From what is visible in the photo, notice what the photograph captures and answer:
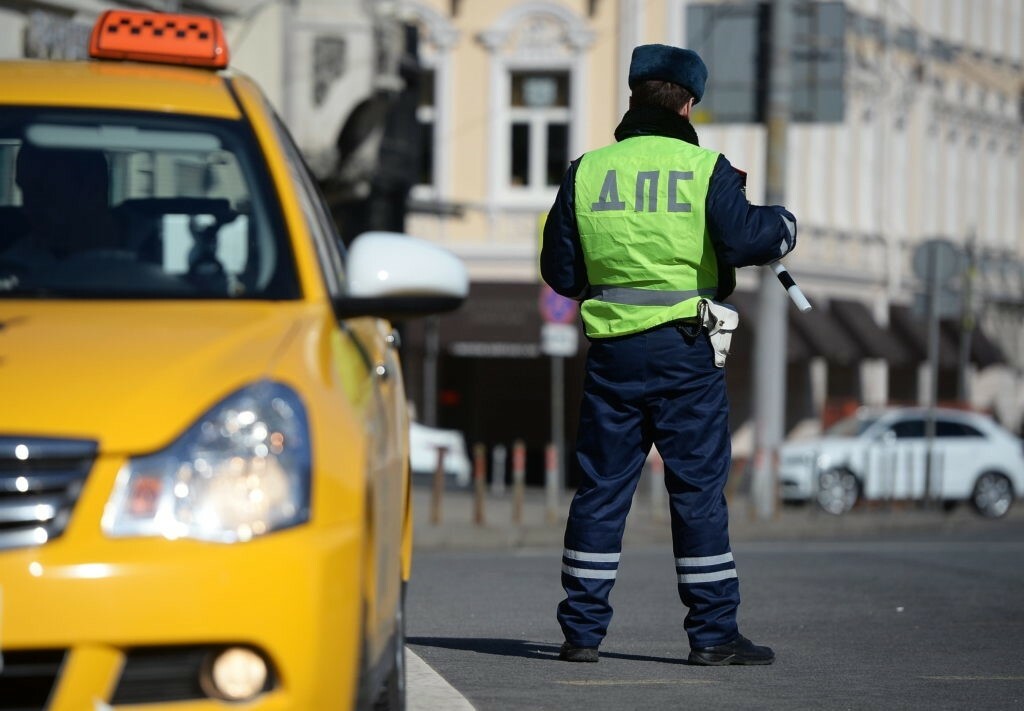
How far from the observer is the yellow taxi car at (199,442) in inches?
155

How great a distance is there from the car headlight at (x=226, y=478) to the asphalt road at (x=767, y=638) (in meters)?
2.20

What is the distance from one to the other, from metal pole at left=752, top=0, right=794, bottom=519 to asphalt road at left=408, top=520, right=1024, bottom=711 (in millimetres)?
9918

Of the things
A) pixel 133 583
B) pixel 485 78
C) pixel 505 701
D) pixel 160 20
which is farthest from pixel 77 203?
pixel 485 78

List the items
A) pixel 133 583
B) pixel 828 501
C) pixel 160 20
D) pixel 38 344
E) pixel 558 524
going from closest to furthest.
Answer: pixel 133 583 → pixel 38 344 → pixel 160 20 → pixel 558 524 → pixel 828 501

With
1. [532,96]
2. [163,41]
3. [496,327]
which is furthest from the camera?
[532,96]

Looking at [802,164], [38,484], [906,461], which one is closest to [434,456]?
[906,461]

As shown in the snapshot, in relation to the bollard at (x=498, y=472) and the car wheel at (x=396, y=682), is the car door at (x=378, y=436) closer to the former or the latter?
the car wheel at (x=396, y=682)

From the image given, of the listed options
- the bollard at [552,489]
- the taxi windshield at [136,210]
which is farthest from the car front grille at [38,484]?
the bollard at [552,489]

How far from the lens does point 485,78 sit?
40.9 m

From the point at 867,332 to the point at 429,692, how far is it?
123ft

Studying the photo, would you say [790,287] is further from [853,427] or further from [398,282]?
[853,427]

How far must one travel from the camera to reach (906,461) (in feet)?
101

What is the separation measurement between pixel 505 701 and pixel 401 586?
3.33 ft

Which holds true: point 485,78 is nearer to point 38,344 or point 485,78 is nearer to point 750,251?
point 750,251
